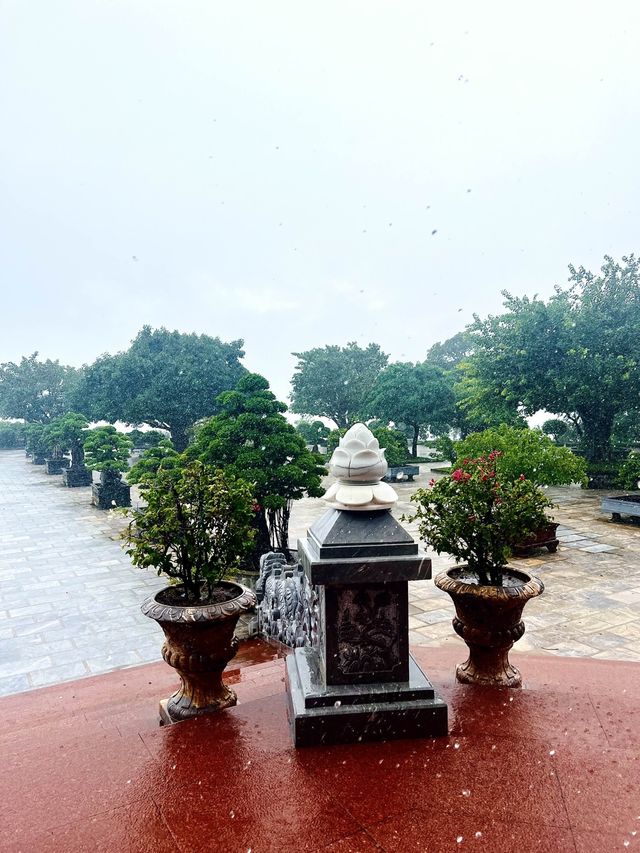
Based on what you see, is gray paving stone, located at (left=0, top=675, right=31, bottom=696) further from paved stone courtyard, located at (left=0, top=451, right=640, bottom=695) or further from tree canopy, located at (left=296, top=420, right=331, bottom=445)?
tree canopy, located at (left=296, top=420, right=331, bottom=445)

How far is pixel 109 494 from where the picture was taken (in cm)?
1555

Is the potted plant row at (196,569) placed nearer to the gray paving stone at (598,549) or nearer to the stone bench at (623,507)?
the gray paving stone at (598,549)

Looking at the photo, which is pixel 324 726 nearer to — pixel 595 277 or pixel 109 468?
pixel 109 468

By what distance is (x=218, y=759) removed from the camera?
106 inches

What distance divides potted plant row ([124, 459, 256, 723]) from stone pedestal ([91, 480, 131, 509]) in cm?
1289

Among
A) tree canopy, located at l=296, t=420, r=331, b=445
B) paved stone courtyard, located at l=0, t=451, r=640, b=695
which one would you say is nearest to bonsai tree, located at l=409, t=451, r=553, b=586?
paved stone courtyard, located at l=0, t=451, r=640, b=695

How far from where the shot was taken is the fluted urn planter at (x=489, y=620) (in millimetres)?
3199

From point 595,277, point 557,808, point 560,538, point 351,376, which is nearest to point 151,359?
point 351,376

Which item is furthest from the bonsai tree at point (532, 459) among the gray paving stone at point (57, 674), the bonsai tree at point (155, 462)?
the gray paving stone at point (57, 674)

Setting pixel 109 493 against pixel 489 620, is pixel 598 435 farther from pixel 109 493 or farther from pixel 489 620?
pixel 489 620

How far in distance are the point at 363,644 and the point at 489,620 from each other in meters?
0.88

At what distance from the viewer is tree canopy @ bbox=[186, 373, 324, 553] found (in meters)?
7.41

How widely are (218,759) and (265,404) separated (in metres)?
5.61

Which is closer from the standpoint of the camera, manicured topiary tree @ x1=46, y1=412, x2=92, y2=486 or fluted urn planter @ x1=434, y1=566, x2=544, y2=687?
fluted urn planter @ x1=434, y1=566, x2=544, y2=687
